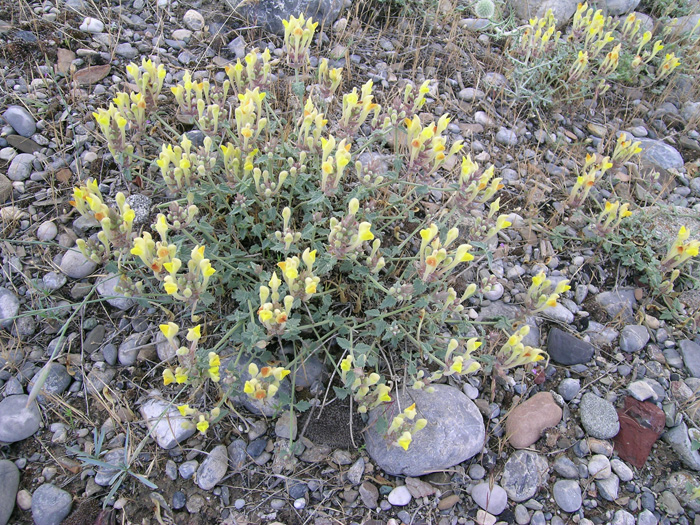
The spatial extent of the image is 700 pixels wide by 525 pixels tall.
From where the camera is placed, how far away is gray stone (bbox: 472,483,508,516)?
2.80 meters

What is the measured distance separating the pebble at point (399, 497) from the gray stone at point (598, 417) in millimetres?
1261

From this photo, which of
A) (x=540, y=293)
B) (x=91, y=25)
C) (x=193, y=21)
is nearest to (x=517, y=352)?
(x=540, y=293)

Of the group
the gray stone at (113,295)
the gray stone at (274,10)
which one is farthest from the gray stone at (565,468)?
the gray stone at (274,10)

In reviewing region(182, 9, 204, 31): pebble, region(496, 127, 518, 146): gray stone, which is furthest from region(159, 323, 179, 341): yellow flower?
region(182, 9, 204, 31): pebble

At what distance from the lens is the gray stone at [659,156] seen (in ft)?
15.5

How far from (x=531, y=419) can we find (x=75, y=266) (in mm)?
3135

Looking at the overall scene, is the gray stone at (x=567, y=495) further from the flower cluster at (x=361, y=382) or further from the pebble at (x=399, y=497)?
the flower cluster at (x=361, y=382)

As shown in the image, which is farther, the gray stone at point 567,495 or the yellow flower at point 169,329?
the gray stone at point 567,495

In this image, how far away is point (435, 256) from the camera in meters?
2.57

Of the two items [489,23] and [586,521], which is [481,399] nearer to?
[586,521]

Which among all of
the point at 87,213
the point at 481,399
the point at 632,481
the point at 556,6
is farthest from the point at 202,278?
the point at 556,6

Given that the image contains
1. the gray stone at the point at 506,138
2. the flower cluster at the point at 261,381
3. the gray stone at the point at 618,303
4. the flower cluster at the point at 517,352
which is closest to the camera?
the flower cluster at the point at 261,381

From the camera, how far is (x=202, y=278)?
2.60 m

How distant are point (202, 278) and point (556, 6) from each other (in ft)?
17.5
